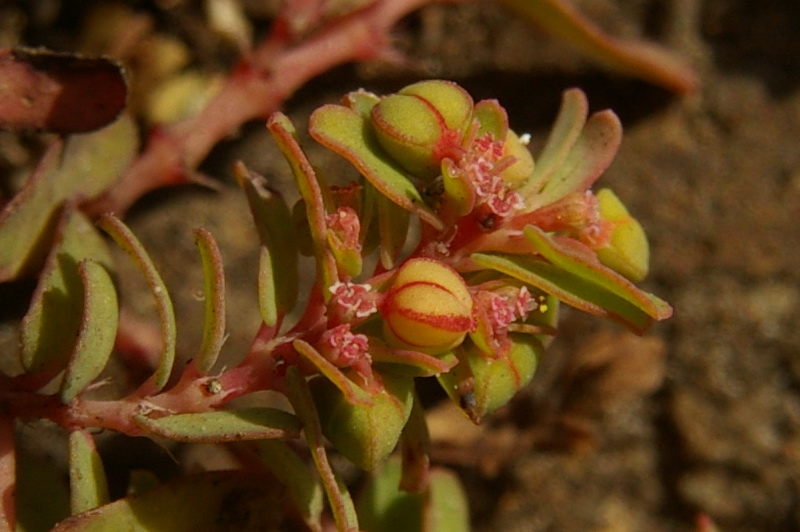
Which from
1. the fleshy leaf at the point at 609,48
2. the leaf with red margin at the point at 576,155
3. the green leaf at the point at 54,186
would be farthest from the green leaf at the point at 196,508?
the fleshy leaf at the point at 609,48

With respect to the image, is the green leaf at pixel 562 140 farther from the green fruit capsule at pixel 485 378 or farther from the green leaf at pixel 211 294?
the green leaf at pixel 211 294

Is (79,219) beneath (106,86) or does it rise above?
beneath

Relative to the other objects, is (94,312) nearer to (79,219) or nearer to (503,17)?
(79,219)

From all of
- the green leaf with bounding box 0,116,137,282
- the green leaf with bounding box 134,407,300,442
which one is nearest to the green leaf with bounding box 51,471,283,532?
the green leaf with bounding box 134,407,300,442

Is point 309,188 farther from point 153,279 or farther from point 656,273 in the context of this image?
point 656,273

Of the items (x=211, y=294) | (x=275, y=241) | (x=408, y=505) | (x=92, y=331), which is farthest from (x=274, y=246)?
(x=408, y=505)

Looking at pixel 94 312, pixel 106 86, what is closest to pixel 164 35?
pixel 106 86
